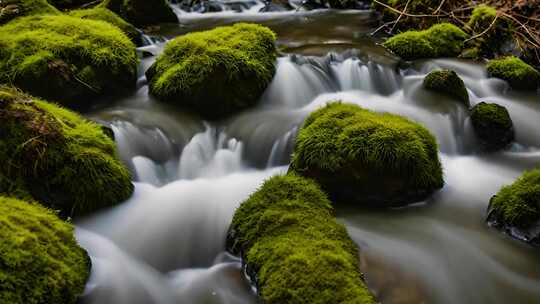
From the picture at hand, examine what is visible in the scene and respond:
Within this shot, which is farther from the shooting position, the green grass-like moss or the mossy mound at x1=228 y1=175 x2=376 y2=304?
the green grass-like moss

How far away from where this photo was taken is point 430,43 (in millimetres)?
7340

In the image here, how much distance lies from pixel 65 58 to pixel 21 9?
173 cm

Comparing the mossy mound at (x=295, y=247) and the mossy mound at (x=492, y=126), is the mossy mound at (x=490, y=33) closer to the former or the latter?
the mossy mound at (x=492, y=126)

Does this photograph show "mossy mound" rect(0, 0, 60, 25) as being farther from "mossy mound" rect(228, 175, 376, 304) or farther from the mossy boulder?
the mossy boulder

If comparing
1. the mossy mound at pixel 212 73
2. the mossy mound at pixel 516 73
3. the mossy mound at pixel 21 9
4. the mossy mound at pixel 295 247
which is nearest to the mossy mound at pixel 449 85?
the mossy mound at pixel 516 73

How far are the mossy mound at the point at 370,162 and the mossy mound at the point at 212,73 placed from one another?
1.58m

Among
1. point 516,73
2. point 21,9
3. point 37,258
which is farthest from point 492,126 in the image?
point 21,9

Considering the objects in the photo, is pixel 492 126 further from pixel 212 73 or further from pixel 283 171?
pixel 212 73

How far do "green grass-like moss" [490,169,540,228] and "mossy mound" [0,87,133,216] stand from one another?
319 cm

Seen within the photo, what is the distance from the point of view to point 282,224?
3398 mm

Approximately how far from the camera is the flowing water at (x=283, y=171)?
337 centimetres

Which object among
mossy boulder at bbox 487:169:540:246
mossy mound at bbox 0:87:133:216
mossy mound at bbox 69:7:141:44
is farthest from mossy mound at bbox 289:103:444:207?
mossy mound at bbox 69:7:141:44

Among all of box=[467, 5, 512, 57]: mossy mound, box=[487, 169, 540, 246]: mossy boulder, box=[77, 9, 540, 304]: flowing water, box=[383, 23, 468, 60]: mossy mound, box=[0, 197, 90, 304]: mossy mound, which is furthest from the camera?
box=[467, 5, 512, 57]: mossy mound

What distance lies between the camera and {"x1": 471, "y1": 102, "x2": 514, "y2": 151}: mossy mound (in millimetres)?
5312
